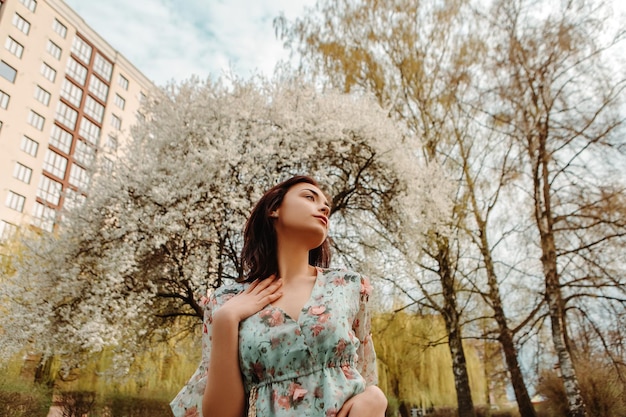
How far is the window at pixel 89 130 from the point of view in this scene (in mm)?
34250

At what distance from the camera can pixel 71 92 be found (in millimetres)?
33156

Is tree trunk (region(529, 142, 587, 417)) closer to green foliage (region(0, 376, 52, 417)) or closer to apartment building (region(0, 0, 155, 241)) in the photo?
green foliage (region(0, 376, 52, 417))

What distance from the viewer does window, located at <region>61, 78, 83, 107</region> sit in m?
32.4

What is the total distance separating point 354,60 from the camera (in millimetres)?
12141

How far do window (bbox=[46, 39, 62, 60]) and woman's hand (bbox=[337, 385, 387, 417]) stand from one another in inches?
1404

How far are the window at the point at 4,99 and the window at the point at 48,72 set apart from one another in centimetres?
435

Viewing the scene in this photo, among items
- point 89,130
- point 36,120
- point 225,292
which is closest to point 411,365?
point 225,292

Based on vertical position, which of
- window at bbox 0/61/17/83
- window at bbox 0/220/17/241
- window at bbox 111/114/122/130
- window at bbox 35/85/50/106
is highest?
window at bbox 111/114/122/130

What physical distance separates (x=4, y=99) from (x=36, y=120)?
323 cm

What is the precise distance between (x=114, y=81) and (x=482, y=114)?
34725 mm

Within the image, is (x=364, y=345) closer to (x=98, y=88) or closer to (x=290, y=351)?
(x=290, y=351)

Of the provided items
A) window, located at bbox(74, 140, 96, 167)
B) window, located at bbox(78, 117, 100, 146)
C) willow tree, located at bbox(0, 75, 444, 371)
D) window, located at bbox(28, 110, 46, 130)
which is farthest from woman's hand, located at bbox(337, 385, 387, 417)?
window, located at bbox(78, 117, 100, 146)

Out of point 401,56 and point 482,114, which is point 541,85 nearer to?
point 482,114

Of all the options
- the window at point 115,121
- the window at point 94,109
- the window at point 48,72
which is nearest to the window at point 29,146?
the window at point 48,72
